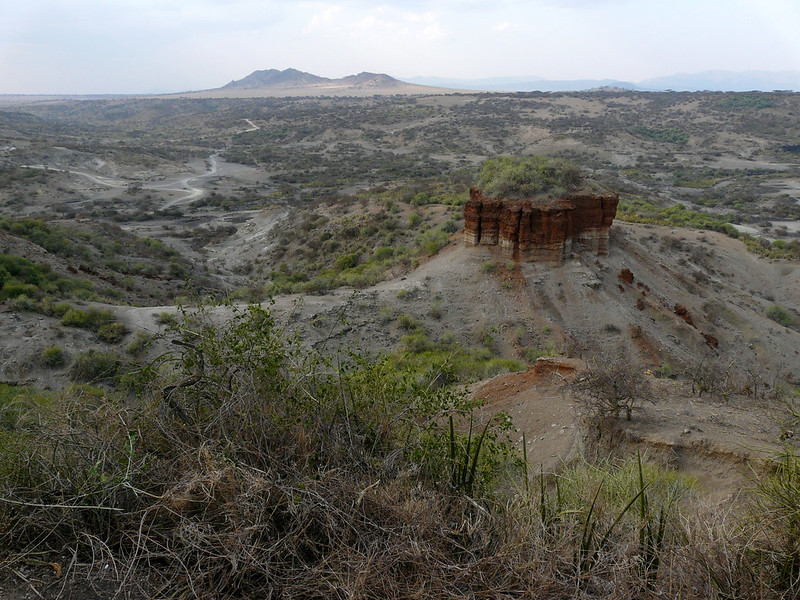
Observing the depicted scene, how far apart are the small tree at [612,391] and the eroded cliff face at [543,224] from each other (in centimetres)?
934

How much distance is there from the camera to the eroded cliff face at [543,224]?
1645cm

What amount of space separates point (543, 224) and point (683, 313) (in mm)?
5700

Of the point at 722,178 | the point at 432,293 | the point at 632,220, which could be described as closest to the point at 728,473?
the point at 432,293

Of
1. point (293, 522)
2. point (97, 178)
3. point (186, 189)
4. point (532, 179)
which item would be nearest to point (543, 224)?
point (532, 179)

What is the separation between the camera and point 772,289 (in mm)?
20938

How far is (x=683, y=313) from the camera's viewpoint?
53.7 ft

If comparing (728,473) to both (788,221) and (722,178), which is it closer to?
(788,221)

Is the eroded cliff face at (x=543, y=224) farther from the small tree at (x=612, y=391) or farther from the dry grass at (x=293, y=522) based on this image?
the dry grass at (x=293, y=522)

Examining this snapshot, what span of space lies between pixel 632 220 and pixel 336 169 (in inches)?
1546

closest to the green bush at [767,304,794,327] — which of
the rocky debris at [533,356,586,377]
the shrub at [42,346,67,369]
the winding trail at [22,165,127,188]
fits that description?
the rocky debris at [533,356,586,377]

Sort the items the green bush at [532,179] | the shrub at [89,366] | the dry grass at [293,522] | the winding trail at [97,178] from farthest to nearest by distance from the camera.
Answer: the winding trail at [97,178]
the green bush at [532,179]
the shrub at [89,366]
the dry grass at [293,522]

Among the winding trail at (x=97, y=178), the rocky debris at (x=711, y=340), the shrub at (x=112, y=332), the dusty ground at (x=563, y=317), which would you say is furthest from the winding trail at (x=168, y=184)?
the rocky debris at (x=711, y=340)

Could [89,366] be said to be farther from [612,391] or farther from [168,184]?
[168,184]

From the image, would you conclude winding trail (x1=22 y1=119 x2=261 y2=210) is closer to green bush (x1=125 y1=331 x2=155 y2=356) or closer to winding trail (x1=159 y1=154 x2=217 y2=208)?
winding trail (x1=159 y1=154 x2=217 y2=208)
